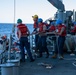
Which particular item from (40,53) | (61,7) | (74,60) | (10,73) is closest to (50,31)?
(40,53)

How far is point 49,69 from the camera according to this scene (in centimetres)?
1174

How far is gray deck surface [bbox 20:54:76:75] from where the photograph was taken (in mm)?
11148

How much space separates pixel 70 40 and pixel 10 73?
8.42m

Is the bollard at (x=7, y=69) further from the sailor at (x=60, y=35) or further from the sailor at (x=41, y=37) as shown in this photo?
the sailor at (x=41, y=37)

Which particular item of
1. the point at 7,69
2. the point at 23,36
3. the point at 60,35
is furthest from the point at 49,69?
the point at 7,69

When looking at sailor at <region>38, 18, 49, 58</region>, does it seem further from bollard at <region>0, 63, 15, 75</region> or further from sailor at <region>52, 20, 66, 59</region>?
bollard at <region>0, 63, 15, 75</region>

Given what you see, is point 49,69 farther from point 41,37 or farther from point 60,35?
point 41,37

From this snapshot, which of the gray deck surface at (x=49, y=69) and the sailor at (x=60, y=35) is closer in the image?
the gray deck surface at (x=49, y=69)

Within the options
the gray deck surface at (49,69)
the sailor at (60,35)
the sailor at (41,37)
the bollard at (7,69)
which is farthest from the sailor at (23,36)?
the bollard at (7,69)

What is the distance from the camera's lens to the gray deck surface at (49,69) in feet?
36.6

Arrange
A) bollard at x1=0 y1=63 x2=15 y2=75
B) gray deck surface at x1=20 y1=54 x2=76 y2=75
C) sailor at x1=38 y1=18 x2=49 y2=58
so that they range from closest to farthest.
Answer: bollard at x1=0 y1=63 x2=15 y2=75
gray deck surface at x1=20 y1=54 x2=76 y2=75
sailor at x1=38 y1=18 x2=49 y2=58

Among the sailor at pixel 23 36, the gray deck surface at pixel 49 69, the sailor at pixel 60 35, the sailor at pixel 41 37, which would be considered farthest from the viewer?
the sailor at pixel 41 37

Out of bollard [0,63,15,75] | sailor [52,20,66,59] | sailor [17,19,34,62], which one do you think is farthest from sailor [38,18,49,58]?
bollard [0,63,15,75]

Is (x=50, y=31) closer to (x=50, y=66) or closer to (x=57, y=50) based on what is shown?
(x=57, y=50)
